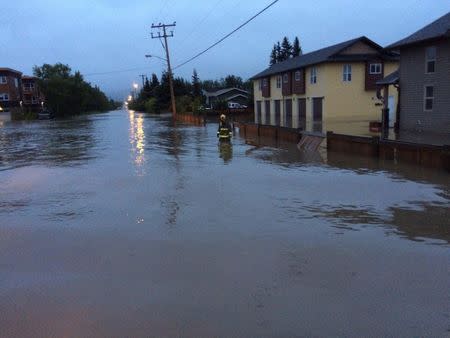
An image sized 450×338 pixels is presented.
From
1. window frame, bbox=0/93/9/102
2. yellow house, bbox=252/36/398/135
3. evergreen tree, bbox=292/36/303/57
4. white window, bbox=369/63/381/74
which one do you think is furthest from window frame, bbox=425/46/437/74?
evergreen tree, bbox=292/36/303/57

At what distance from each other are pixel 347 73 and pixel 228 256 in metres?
36.3

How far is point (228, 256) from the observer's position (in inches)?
295

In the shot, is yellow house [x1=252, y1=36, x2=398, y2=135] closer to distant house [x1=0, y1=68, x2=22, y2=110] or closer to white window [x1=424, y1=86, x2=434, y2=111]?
white window [x1=424, y1=86, x2=434, y2=111]

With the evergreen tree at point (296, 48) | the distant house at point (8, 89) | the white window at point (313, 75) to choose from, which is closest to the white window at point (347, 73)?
the white window at point (313, 75)

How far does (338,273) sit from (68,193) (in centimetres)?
858

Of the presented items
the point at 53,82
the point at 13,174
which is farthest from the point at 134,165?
the point at 53,82

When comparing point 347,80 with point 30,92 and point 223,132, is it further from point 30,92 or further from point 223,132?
point 30,92

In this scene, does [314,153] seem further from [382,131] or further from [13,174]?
[13,174]

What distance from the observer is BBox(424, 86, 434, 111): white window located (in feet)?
78.9

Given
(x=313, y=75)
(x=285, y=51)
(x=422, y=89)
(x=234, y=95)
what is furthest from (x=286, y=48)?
(x=422, y=89)

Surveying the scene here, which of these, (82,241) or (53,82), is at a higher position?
(53,82)

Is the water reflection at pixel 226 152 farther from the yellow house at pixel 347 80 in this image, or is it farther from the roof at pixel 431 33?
the yellow house at pixel 347 80

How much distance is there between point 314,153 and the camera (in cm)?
2084

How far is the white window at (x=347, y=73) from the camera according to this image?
40812 mm
